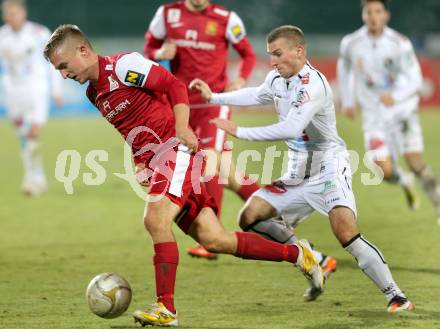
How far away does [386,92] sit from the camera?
34.1 feet

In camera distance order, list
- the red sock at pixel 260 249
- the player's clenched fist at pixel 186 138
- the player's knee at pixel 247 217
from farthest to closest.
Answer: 1. the player's knee at pixel 247 217
2. the red sock at pixel 260 249
3. the player's clenched fist at pixel 186 138

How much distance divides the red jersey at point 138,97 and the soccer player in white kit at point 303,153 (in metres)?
0.42

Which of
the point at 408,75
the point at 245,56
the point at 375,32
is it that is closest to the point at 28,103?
the point at 245,56

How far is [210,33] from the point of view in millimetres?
8906

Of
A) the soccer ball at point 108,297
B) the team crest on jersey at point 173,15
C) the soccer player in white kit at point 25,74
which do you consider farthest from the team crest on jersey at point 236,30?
the soccer player in white kit at point 25,74

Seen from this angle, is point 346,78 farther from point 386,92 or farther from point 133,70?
point 133,70

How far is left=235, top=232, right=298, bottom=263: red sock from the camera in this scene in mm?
6160

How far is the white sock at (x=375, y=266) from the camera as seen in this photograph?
19.9 feet

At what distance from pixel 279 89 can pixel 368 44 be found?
4.33 meters

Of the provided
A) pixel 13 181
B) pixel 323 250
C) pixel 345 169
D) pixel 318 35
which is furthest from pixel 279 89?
pixel 318 35

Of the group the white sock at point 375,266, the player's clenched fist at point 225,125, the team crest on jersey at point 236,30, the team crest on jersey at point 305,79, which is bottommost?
the white sock at point 375,266

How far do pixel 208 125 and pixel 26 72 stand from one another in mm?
5519

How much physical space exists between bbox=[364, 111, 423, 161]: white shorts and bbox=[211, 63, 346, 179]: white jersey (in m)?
3.78

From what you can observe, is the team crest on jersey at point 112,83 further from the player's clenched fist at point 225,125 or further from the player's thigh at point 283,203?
the player's thigh at point 283,203
